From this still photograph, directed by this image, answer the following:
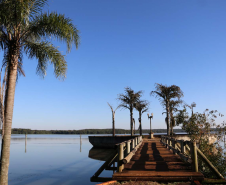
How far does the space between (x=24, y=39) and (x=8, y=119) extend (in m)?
4.35

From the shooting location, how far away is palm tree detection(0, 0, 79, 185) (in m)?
10.4

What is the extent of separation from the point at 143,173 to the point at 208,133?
13685 millimetres

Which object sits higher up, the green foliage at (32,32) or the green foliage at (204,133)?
the green foliage at (32,32)

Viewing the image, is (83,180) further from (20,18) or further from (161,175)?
(20,18)

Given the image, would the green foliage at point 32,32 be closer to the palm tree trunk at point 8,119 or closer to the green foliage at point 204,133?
the palm tree trunk at point 8,119

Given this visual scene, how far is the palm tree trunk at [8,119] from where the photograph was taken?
10266 mm

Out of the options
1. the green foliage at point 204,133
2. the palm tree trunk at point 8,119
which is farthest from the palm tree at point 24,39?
the green foliage at point 204,133

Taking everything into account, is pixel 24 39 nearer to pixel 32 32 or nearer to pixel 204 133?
pixel 32 32


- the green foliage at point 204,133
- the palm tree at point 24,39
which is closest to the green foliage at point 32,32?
the palm tree at point 24,39

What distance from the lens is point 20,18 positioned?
10.8 m

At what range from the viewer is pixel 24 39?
39.2ft

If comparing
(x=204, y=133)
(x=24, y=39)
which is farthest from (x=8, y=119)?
(x=204, y=133)

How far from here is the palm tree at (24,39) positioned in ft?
34.3

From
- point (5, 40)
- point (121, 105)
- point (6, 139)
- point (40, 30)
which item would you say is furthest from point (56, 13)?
point (121, 105)
